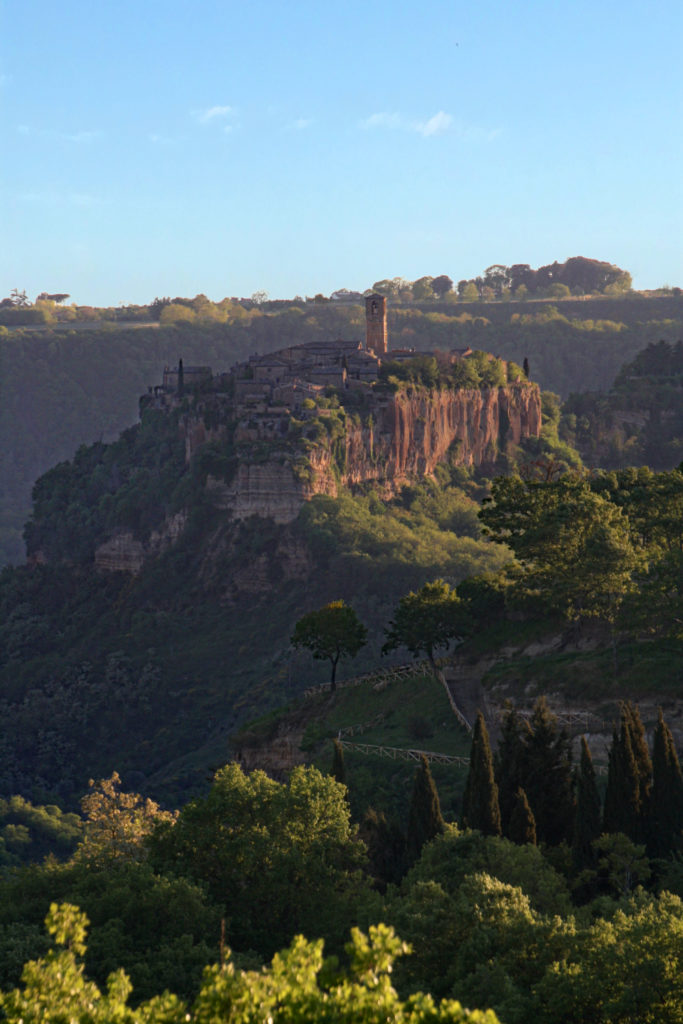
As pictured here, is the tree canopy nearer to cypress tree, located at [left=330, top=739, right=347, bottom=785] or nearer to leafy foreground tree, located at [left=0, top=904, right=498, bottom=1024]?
cypress tree, located at [left=330, top=739, right=347, bottom=785]

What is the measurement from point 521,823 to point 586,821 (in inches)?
86.3

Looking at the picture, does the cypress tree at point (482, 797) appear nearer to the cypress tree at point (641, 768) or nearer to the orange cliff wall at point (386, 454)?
the cypress tree at point (641, 768)

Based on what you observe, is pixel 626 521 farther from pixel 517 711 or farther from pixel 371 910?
pixel 371 910

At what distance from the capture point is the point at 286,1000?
871 inches

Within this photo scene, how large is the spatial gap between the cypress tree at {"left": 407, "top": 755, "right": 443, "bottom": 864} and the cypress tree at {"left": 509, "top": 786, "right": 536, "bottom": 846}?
8.35 feet

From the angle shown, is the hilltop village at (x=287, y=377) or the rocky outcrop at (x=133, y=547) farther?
the rocky outcrop at (x=133, y=547)

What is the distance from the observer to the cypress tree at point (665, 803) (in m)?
46.0

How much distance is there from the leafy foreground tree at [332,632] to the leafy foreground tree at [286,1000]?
57.2 metres

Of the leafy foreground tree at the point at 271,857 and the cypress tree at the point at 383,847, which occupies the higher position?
the leafy foreground tree at the point at 271,857

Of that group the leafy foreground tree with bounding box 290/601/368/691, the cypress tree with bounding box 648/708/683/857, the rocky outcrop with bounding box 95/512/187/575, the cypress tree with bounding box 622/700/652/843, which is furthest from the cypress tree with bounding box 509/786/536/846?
the rocky outcrop with bounding box 95/512/187/575

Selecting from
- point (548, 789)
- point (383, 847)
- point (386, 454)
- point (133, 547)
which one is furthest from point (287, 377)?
point (548, 789)

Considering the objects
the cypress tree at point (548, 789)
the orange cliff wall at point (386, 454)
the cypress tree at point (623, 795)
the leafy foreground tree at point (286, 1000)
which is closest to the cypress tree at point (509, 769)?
the cypress tree at point (548, 789)

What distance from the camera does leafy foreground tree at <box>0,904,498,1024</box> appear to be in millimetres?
21656

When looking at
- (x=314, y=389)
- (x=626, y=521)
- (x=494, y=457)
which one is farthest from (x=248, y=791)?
(x=494, y=457)
